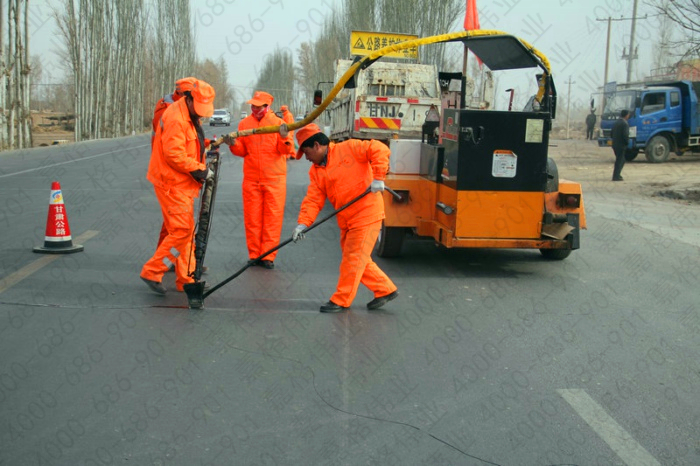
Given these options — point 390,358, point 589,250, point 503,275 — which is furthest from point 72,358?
point 589,250

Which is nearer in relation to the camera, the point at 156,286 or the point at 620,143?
the point at 156,286

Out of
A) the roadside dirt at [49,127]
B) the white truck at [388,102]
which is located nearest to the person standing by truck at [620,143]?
the white truck at [388,102]

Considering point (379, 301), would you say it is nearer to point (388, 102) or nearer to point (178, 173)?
point (178, 173)

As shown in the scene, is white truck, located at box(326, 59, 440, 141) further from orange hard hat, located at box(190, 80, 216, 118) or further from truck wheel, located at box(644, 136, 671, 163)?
truck wheel, located at box(644, 136, 671, 163)

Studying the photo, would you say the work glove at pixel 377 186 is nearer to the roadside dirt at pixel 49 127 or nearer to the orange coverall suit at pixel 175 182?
the orange coverall suit at pixel 175 182

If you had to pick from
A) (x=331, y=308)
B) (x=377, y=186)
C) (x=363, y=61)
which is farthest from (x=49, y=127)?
(x=377, y=186)

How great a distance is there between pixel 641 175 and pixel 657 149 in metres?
4.93

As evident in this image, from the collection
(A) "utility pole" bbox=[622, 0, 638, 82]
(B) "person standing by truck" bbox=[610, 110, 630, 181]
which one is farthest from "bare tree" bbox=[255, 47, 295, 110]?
(B) "person standing by truck" bbox=[610, 110, 630, 181]

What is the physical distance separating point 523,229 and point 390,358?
3.19 metres

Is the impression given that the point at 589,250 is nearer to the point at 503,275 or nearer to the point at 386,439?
the point at 503,275

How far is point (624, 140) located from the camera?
19.1 m

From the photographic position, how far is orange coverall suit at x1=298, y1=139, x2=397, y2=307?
6.28 meters

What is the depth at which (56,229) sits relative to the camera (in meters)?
8.34

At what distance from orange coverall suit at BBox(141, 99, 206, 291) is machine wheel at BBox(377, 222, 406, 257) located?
7.89 feet
